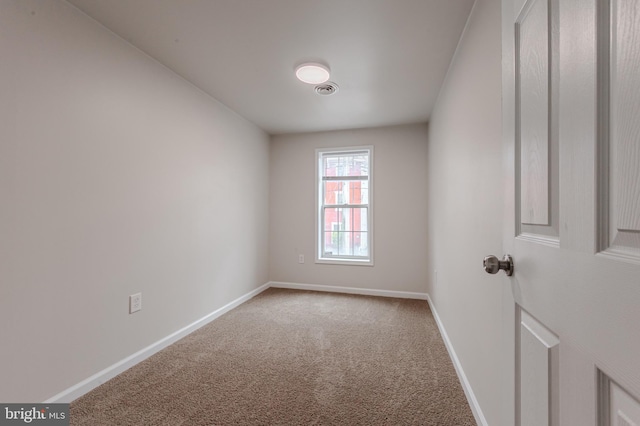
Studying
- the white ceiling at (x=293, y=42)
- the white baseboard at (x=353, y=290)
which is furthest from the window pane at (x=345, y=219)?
the white ceiling at (x=293, y=42)

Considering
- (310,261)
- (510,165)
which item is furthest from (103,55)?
(310,261)

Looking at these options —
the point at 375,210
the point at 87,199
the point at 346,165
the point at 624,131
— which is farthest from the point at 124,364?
the point at 346,165

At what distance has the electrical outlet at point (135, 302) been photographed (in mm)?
2033

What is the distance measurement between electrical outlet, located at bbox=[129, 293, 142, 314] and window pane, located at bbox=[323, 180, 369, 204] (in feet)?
8.88

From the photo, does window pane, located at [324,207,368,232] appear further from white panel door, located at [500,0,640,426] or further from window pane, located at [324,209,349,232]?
white panel door, located at [500,0,640,426]

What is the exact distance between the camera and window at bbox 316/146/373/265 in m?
4.11

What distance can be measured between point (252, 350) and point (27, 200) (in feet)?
5.67

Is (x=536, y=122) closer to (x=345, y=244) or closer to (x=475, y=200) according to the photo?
(x=475, y=200)

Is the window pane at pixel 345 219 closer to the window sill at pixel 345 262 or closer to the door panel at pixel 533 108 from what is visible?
the window sill at pixel 345 262

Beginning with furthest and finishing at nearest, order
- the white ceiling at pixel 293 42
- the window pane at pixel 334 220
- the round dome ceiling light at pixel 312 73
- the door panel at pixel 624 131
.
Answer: the window pane at pixel 334 220 → the round dome ceiling light at pixel 312 73 → the white ceiling at pixel 293 42 → the door panel at pixel 624 131

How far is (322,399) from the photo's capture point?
170cm

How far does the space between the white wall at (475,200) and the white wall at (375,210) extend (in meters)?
1.19

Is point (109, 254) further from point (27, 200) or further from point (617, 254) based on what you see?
point (617, 254)

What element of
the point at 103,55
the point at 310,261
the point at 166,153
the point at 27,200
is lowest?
the point at 310,261
